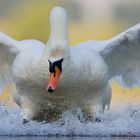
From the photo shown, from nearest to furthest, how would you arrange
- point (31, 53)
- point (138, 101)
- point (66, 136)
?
point (66, 136)
point (31, 53)
point (138, 101)

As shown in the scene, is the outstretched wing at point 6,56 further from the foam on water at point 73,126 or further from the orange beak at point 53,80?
the orange beak at point 53,80

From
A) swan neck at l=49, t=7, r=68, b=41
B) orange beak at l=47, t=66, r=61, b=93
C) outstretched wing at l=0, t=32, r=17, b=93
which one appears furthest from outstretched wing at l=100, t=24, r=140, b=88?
orange beak at l=47, t=66, r=61, b=93

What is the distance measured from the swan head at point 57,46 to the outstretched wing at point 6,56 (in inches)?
64.8

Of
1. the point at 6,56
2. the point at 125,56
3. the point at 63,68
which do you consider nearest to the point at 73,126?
the point at 63,68

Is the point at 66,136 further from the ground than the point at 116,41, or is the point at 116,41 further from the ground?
the point at 116,41

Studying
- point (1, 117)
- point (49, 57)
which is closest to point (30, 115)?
point (1, 117)

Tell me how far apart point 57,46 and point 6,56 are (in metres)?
2.60

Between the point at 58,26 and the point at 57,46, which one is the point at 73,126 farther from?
the point at 58,26

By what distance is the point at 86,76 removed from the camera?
18.3m

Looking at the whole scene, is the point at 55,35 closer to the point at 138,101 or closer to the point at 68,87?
the point at 68,87

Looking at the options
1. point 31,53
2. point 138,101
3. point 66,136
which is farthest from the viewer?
point 138,101

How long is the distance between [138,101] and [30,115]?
7.25 ft

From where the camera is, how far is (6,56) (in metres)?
20.1

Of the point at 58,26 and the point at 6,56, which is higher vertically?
the point at 58,26
